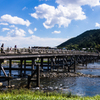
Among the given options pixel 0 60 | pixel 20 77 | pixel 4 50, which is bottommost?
pixel 20 77

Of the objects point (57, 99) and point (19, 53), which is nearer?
point (57, 99)

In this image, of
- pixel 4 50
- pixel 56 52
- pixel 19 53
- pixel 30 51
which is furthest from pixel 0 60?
pixel 56 52

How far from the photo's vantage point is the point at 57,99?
11312 mm

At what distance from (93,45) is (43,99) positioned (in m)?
195

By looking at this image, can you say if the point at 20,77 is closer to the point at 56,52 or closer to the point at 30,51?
the point at 30,51

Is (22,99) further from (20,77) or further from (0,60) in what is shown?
(20,77)

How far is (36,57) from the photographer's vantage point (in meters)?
29.3

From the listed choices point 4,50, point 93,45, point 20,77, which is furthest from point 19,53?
point 93,45

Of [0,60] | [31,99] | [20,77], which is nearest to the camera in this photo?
[31,99]

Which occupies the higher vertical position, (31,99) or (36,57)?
(36,57)

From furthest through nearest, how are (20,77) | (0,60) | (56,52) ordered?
(56,52) < (20,77) < (0,60)

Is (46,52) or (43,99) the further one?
(46,52)

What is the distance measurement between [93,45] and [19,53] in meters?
184

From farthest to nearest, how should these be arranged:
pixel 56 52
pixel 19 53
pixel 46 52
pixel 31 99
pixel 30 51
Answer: pixel 56 52, pixel 46 52, pixel 30 51, pixel 19 53, pixel 31 99
